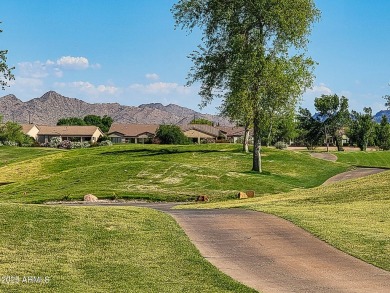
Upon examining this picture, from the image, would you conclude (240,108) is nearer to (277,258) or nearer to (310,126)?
(277,258)

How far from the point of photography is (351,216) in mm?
22766

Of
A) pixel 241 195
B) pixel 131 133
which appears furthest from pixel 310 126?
pixel 241 195

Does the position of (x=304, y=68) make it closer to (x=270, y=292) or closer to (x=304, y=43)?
(x=304, y=43)

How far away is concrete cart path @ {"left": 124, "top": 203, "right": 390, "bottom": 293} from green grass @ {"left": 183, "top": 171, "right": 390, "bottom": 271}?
538 millimetres

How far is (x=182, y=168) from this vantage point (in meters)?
49.9

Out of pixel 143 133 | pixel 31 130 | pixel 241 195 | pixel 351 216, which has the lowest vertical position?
pixel 241 195

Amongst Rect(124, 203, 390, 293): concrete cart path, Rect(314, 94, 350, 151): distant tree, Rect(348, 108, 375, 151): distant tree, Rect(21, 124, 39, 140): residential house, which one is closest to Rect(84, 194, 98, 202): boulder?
Rect(124, 203, 390, 293): concrete cart path

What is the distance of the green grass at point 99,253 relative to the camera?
12359 mm

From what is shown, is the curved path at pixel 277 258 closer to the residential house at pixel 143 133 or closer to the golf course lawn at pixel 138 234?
the golf course lawn at pixel 138 234

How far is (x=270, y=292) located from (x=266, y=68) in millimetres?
36651

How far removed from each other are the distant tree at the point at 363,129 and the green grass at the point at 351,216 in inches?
3847

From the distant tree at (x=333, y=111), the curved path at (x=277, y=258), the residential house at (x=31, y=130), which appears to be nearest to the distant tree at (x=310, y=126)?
the distant tree at (x=333, y=111)

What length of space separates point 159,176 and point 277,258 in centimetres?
3245


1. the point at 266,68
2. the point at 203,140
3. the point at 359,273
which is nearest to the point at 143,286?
the point at 359,273
